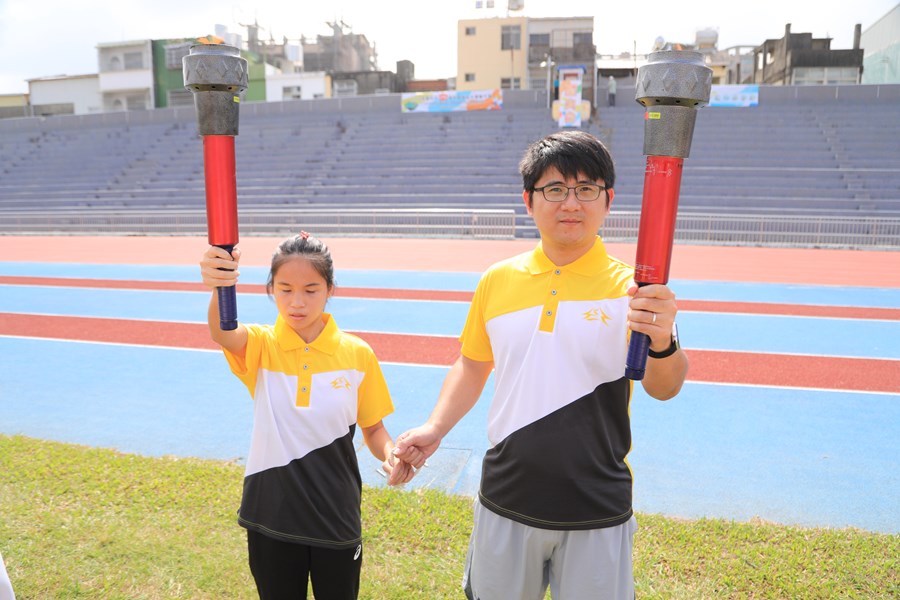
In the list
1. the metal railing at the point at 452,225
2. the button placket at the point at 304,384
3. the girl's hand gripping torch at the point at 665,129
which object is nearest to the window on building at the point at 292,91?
the metal railing at the point at 452,225

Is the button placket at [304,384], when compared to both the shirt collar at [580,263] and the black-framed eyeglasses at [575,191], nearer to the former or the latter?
the shirt collar at [580,263]

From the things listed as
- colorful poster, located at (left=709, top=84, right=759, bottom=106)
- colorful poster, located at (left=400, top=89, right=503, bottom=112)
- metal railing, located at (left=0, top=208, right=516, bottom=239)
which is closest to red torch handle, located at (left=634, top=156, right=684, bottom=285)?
metal railing, located at (left=0, top=208, right=516, bottom=239)

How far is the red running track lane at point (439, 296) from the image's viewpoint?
10.4 meters

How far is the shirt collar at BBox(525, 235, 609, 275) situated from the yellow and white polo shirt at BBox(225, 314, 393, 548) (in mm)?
797

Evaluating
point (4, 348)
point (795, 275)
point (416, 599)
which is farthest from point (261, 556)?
point (795, 275)

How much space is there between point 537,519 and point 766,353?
6.77m

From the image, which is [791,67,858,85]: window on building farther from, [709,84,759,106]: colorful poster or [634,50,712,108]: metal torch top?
[634,50,712,108]: metal torch top

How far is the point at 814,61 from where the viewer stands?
135 feet

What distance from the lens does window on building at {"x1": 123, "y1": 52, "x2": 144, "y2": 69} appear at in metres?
49.5

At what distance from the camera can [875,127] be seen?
2633 centimetres

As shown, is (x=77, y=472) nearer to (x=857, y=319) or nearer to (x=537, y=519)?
(x=537, y=519)

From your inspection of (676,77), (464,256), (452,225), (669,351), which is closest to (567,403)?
(669,351)

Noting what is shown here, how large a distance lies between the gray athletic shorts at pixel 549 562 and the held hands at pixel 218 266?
115 centimetres

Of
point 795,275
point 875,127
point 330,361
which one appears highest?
point 875,127
